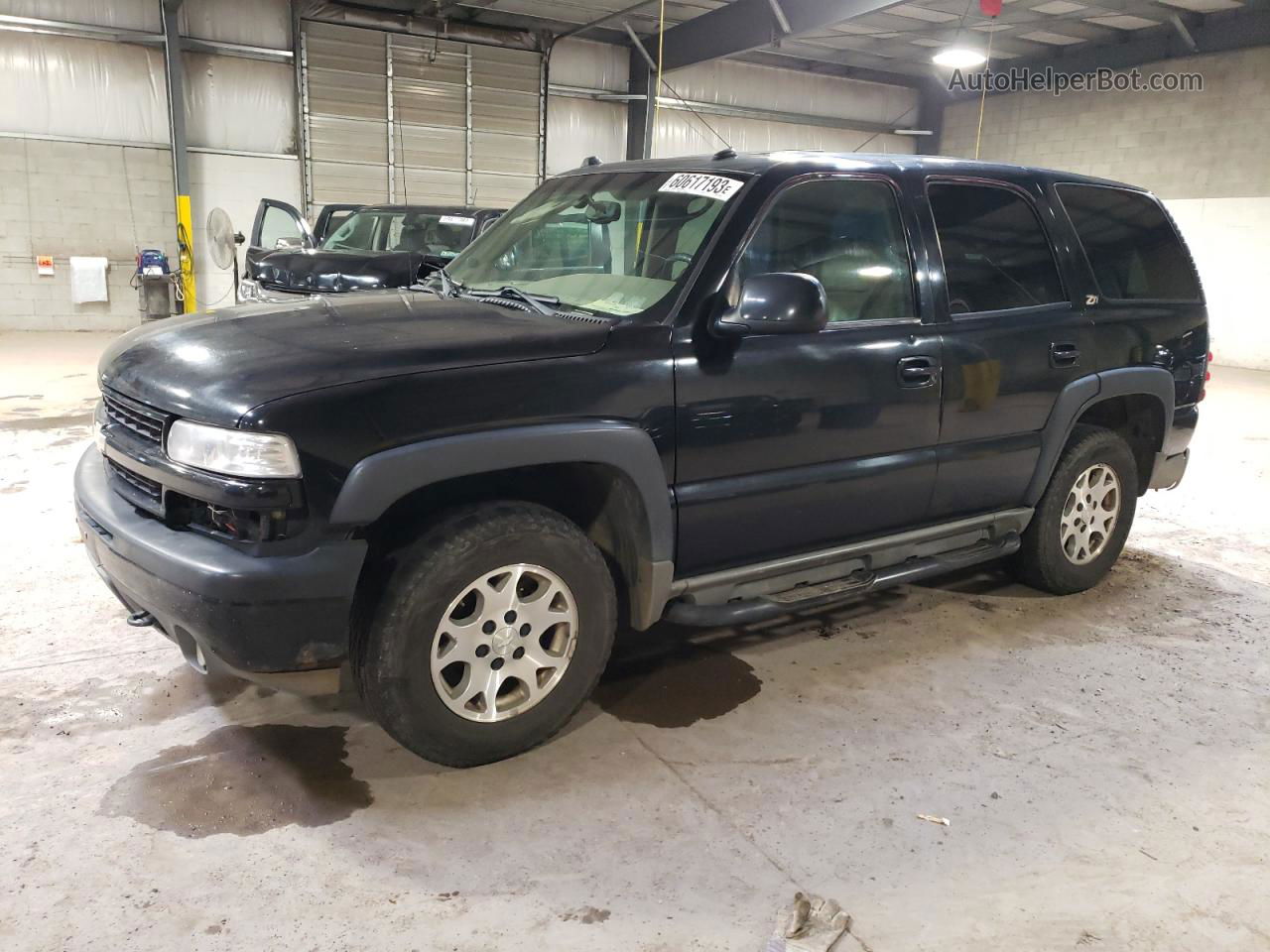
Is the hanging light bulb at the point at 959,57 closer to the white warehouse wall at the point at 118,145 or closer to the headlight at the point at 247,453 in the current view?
the white warehouse wall at the point at 118,145

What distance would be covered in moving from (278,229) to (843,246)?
8.87m

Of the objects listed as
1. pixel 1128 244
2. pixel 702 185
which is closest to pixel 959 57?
pixel 1128 244

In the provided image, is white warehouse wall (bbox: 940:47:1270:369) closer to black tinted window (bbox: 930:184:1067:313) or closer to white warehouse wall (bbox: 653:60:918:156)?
white warehouse wall (bbox: 653:60:918:156)

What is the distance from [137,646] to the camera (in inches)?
134

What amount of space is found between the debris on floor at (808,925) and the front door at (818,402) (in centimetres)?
103

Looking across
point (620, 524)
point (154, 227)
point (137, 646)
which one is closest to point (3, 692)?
point (137, 646)

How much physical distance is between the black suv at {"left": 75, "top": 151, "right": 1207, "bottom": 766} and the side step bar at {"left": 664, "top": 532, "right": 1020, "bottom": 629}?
0.01 metres

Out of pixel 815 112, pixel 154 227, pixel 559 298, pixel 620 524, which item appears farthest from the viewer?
pixel 815 112

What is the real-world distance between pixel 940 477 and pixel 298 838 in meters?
2.38

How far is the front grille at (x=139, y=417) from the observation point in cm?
247

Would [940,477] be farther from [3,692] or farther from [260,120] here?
[260,120]

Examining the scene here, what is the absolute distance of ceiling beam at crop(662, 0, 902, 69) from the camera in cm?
1098

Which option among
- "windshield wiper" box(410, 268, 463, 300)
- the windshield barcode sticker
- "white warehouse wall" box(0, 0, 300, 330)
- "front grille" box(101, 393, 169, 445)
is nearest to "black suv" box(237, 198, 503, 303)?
"white warehouse wall" box(0, 0, 300, 330)

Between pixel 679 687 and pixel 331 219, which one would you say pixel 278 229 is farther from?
pixel 679 687
